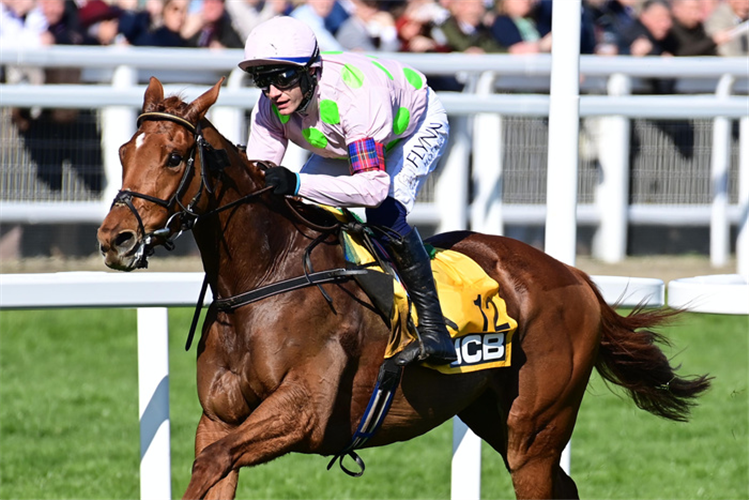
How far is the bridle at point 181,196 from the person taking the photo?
3.44m

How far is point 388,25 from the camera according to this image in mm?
8930

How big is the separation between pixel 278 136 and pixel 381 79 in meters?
0.42

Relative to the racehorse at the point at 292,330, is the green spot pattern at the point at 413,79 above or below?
above

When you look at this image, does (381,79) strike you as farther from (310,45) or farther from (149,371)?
(149,371)

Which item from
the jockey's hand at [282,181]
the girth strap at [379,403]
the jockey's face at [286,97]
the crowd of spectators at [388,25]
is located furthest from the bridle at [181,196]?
the crowd of spectators at [388,25]

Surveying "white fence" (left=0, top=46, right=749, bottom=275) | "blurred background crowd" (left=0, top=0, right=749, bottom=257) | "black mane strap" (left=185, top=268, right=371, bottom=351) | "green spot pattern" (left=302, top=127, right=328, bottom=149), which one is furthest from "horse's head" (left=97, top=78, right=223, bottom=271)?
"blurred background crowd" (left=0, top=0, right=749, bottom=257)

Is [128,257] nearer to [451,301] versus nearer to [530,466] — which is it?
[451,301]

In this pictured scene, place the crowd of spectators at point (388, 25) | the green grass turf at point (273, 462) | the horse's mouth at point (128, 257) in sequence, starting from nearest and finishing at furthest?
the horse's mouth at point (128, 257)
the green grass turf at point (273, 462)
the crowd of spectators at point (388, 25)

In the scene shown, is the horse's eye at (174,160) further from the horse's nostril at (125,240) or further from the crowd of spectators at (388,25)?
the crowd of spectators at (388,25)

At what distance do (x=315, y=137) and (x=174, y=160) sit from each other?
0.56m

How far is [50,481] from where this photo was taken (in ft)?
18.7

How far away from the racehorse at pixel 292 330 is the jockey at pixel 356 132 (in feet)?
0.56

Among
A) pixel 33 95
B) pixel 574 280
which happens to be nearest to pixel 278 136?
pixel 574 280

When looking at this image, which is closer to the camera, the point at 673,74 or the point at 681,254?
the point at 673,74
